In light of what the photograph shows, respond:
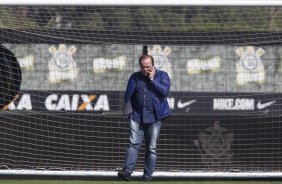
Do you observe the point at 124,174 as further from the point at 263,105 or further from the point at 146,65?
the point at 263,105

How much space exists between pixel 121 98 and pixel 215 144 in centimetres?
135

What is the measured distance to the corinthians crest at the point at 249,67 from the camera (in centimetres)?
1447

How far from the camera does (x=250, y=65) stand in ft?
47.7

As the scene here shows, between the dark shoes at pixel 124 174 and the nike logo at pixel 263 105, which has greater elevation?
the nike logo at pixel 263 105

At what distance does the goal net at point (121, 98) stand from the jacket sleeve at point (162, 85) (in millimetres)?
1706

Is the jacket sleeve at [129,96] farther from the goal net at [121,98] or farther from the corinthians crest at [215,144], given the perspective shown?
the corinthians crest at [215,144]

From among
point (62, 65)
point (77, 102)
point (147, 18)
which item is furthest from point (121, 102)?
point (147, 18)

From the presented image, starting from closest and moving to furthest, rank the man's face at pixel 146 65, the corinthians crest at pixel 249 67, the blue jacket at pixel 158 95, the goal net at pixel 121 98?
the man's face at pixel 146 65, the blue jacket at pixel 158 95, the goal net at pixel 121 98, the corinthians crest at pixel 249 67

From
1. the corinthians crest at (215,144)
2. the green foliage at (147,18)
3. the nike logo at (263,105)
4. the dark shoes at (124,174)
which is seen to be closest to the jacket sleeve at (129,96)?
the dark shoes at (124,174)

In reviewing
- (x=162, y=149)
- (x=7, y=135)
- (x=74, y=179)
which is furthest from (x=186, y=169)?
(x=7, y=135)

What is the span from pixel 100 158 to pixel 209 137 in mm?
1431

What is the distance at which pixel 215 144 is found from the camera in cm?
1449

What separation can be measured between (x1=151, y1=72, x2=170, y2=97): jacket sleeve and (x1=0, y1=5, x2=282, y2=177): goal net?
1.71m

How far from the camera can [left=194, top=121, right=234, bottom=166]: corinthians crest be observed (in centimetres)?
1442
